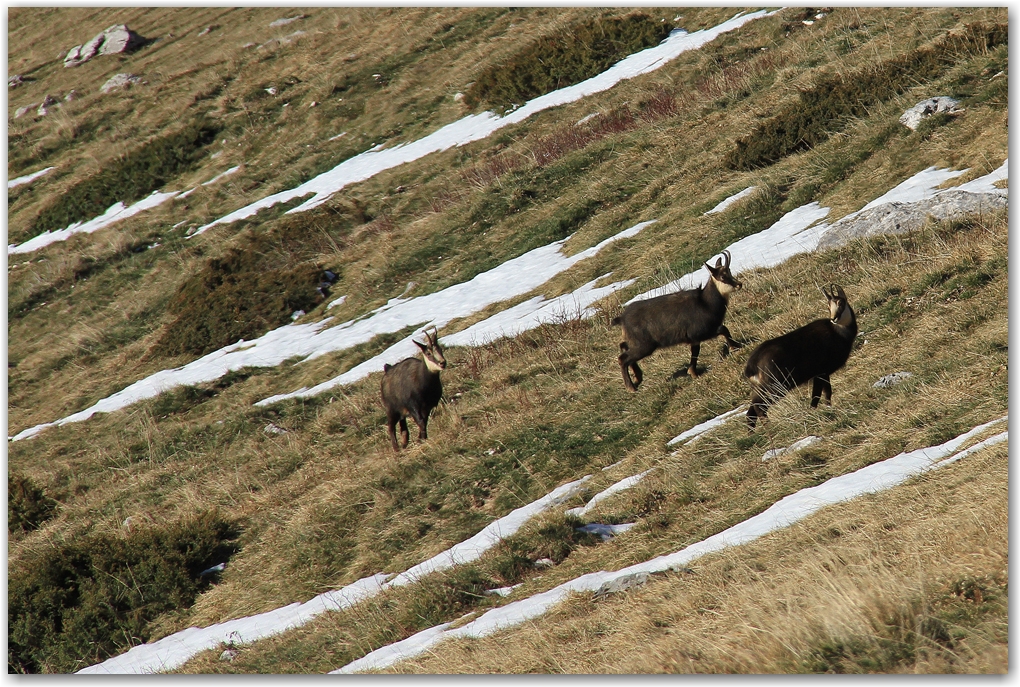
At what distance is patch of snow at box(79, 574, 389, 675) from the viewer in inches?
363

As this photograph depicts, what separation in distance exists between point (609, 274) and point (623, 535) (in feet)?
30.3

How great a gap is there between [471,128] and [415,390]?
57.6 ft

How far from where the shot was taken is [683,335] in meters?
11.4

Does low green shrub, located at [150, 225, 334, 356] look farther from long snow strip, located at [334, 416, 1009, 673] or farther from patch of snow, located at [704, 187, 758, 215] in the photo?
long snow strip, located at [334, 416, 1009, 673]

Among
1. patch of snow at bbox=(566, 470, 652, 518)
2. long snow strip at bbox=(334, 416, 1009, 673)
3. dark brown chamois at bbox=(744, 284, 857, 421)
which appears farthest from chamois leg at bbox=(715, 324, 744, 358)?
long snow strip at bbox=(334, 416, 1009, 673)

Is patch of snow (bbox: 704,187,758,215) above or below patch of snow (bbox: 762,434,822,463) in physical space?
below

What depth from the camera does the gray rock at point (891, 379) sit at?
9.36 metres

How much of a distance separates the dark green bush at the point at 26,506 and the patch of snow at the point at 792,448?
1258 cm

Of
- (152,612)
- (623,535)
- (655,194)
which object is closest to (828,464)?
(623,535)

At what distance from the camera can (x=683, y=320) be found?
11.4 meters

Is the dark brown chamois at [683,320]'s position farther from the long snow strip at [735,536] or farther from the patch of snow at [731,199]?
the patch of snow at [731,199]

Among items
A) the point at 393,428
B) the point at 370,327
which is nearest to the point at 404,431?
the point at 393,428

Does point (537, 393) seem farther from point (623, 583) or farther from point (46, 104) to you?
point (46, 104)

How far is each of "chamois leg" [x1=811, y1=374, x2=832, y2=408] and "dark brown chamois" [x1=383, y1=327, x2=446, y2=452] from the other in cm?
516
